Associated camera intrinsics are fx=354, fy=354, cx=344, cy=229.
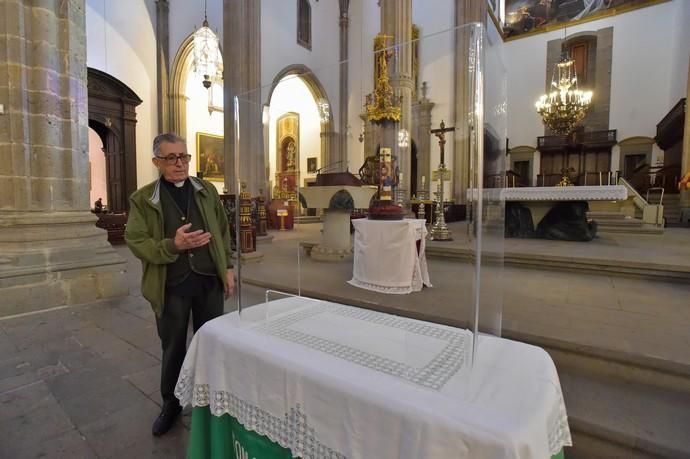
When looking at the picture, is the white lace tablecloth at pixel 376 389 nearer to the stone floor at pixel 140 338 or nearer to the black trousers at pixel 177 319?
the black trousers at pixel 177 319

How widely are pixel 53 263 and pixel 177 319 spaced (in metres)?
2.92

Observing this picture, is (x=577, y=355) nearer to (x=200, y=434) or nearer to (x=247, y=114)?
(x=200, y=434)

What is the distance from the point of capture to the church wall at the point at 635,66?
46.4 feet

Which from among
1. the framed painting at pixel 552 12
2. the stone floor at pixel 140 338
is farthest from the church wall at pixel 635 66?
the stone floor at pixel 140 338

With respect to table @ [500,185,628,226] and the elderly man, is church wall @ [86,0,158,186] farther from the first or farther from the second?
the elderly man

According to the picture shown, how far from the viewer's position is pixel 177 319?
72.6 inches

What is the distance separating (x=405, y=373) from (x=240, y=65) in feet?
33.4

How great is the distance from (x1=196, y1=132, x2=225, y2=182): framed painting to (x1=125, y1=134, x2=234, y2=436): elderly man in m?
13.4

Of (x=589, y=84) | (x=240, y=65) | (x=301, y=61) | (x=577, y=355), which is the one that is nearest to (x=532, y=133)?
(x=589, y=84)

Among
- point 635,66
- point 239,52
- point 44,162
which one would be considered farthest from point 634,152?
point 44,162

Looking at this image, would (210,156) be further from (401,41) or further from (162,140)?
(162,140)

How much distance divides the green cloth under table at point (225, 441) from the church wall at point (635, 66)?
1827cm

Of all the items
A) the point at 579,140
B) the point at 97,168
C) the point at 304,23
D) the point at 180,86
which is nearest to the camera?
the point at 180,86

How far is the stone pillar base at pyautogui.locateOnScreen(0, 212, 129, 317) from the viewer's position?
3.53 meters
